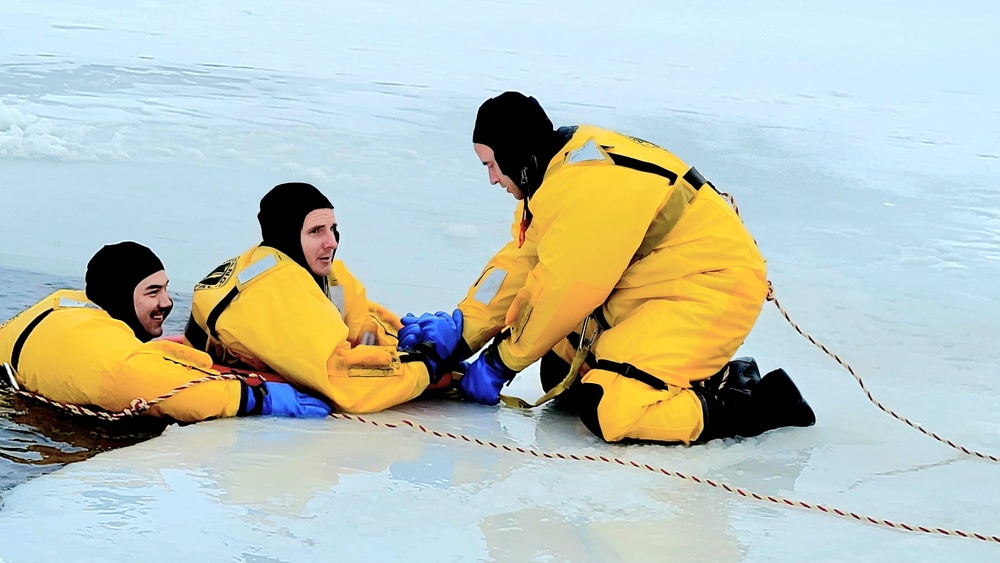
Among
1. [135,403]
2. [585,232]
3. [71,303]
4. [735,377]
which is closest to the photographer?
[585,232]

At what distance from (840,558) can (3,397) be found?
2.34 meters

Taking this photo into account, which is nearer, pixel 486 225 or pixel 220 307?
pixel 220 307

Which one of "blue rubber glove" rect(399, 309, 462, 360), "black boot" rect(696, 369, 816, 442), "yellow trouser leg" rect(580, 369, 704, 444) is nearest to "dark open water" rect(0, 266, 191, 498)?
"blue rubber glove" rect(399, 309, 462, 360)

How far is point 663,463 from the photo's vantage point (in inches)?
117

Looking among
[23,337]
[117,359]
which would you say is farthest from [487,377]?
[23,337]

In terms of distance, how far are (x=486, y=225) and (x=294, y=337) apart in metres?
2.45

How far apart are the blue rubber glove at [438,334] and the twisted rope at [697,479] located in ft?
1.00

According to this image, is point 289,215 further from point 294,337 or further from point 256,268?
point 294,337

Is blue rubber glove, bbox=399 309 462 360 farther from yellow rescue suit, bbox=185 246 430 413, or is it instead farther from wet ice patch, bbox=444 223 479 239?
wet ice patch, bbox=444 223 479 239

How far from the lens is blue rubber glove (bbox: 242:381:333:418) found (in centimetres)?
318

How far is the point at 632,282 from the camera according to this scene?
10.5 feet

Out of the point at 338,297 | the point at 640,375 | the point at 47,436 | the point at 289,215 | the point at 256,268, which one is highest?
the point at 289,215

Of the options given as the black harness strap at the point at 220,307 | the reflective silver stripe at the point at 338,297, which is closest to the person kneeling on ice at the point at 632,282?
the reflective silver stripe at the point at 338,297

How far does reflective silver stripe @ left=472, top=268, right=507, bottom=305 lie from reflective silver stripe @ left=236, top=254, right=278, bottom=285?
0.66m
